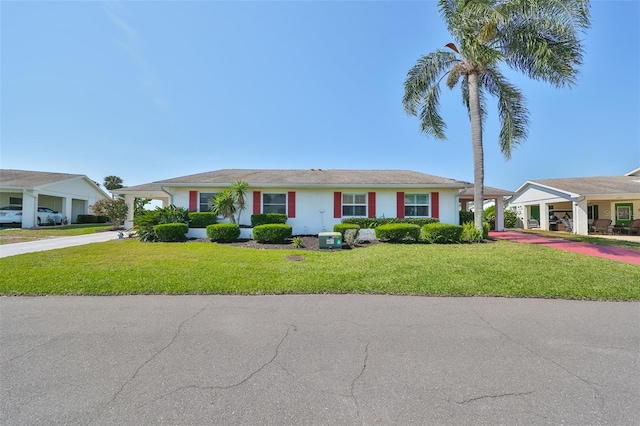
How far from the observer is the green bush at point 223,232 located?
1223 cm

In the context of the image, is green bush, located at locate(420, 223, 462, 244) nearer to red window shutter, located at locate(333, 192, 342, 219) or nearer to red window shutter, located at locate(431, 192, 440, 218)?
red window shutter, located at locate(431, 192, 440, 218)

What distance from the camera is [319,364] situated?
2.81m

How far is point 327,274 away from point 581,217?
19690 mm

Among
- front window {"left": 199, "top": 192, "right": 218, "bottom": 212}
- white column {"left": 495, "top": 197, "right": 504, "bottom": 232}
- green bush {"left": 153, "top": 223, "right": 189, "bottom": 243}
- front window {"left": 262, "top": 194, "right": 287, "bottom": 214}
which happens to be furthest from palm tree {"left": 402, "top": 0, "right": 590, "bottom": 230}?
green bush {"left": 153, "top": 223, "right": 189, "bottom": 243}

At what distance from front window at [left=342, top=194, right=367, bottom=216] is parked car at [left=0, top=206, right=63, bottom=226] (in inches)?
948

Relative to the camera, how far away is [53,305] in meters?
4.54

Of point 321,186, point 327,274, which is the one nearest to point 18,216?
point 321,186

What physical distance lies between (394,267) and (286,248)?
503 cm

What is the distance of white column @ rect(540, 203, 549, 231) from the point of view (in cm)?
2012

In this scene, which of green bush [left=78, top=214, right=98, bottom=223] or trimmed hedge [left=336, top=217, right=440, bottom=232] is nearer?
trimmed hedge [left=336, top=217, right=440, bottom=232]

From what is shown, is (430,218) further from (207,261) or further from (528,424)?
(528,424)

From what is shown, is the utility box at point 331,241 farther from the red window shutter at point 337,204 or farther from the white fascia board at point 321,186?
the white fascia board at point 321,186

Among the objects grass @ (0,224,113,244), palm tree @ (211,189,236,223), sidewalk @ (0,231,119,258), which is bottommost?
sidewalk @ (0,231,119,258)

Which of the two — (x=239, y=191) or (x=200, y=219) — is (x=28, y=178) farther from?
(x=239, y=191)
